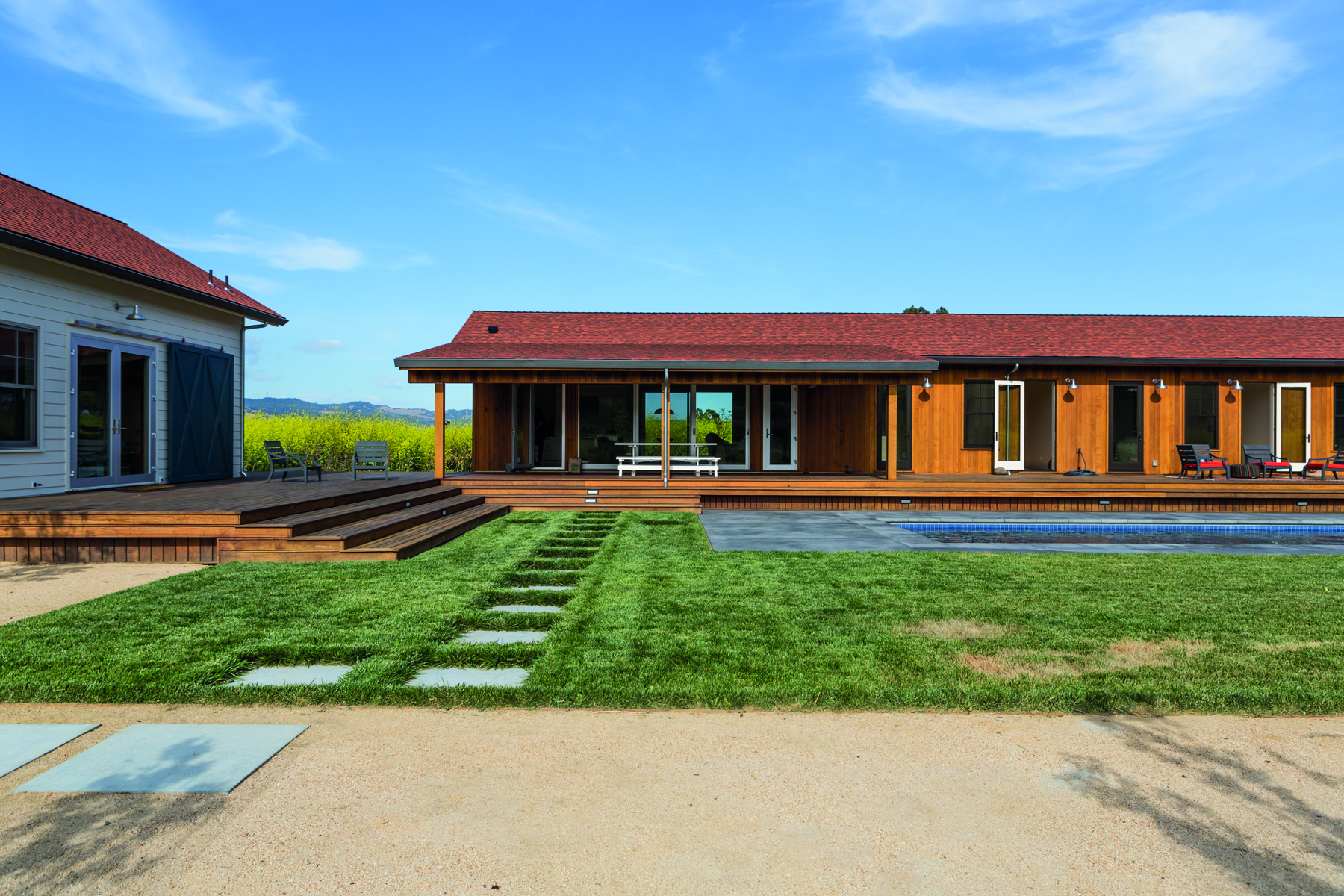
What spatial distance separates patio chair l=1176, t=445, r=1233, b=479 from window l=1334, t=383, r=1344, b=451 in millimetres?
2879

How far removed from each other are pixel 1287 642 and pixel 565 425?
12.3m

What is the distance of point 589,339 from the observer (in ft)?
54.6

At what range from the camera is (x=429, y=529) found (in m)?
8.34

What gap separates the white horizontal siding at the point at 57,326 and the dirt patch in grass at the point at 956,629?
33.1 feet

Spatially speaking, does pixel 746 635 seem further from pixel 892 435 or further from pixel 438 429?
pixel 438 429

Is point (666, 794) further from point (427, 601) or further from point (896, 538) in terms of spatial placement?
point (896, 538)

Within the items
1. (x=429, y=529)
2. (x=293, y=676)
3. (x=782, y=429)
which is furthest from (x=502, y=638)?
(x=782, y=429)

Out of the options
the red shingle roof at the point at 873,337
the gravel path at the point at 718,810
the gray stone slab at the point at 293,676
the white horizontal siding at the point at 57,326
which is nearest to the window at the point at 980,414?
the red shingle roof at the point at 873,337

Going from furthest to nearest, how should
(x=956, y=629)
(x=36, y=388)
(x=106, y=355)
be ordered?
(x=106, y=355) → (x=36, y=388) → (x=956, y=629)

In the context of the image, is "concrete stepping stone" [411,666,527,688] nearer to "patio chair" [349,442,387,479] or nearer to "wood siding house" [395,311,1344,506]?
"patio chair" [349,442,387,479]

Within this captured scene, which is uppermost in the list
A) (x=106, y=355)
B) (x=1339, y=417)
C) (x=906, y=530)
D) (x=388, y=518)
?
(x=106, y=355)

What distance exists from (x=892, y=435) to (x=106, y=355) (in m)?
11.9

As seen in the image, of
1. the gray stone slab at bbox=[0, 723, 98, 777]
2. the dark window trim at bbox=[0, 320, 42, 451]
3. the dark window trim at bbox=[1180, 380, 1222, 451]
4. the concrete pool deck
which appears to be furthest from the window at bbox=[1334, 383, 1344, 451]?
the dark window trim at bbox=[0, 320, 42, 451]

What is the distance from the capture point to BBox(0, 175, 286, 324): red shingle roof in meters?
9.09
